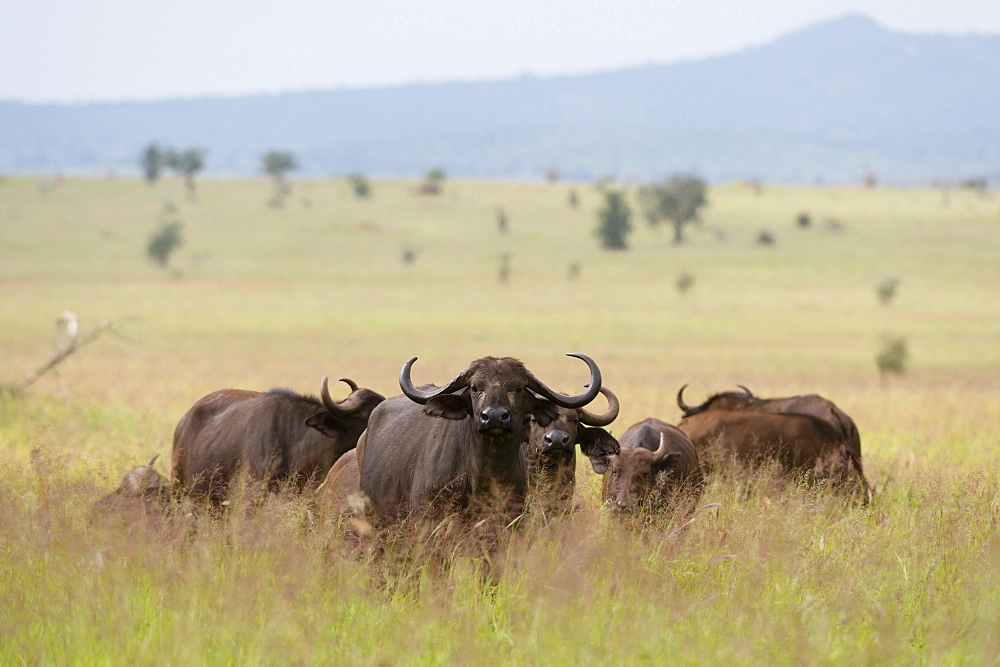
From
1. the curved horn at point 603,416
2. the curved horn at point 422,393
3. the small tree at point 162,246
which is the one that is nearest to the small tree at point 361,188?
the small tree at point 162,246

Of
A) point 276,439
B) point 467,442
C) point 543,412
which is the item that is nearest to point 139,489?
point 276,439

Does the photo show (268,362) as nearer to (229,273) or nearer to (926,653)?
(926,653)

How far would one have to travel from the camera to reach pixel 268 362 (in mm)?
31781

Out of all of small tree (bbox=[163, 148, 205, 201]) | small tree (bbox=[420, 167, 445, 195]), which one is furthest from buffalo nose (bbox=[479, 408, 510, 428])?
small tree (bbox=[163, 148, 205, 201])

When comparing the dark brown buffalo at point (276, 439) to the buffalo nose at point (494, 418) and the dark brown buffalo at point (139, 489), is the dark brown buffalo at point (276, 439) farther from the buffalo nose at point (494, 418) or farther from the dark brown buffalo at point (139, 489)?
the buffalo nose at point (494, 418)

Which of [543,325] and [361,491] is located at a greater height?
[361,491]

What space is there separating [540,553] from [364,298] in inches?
1946

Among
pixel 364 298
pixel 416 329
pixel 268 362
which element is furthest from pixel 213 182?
pixel 268 362

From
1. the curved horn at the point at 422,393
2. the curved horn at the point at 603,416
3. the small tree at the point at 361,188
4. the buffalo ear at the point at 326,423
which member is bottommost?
the buffalo ear at the point at 326,423

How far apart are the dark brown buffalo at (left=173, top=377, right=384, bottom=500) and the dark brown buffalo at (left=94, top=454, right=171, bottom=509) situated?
0.26 m

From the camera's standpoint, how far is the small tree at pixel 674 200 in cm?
8700

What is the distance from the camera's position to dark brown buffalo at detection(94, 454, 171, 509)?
8398 mm

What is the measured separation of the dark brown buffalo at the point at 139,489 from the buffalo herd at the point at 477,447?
0.7 inches

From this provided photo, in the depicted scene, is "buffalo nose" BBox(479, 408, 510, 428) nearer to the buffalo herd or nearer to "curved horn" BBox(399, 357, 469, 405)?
the buffalo herd
